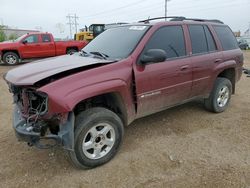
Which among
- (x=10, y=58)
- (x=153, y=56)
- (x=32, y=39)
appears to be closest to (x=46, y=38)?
(x=32, y=39)

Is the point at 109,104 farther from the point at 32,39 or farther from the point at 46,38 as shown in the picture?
the point at 46,38

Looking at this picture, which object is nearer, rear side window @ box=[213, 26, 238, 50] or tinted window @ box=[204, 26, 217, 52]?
tinted window @ box=[204, 26, 217, 52]

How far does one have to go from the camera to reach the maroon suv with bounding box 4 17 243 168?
2.69m

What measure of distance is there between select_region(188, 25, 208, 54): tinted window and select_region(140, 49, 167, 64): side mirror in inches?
44.7

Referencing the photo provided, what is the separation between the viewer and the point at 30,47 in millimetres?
12984

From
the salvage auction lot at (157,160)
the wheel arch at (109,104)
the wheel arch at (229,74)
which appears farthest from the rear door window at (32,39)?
the wheel arch at (109,104)

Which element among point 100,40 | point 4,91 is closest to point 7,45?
point 4,91

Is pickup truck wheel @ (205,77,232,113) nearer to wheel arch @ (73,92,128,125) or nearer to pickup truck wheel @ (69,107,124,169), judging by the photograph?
wheel arch @ (73,92,128,125)

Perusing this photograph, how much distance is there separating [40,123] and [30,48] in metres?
11.5

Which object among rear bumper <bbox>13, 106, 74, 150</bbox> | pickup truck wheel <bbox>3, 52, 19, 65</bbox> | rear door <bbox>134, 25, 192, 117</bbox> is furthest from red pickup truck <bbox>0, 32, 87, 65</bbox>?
rear bumper <bbox>13, 106, 74, 150</bbox>

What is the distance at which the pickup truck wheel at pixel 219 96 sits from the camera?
4.73m

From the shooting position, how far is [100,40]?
409cm

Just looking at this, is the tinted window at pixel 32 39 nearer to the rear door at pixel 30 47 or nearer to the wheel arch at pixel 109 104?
the rear door at pixel 30 47

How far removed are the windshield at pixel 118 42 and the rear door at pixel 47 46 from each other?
33.6ft
